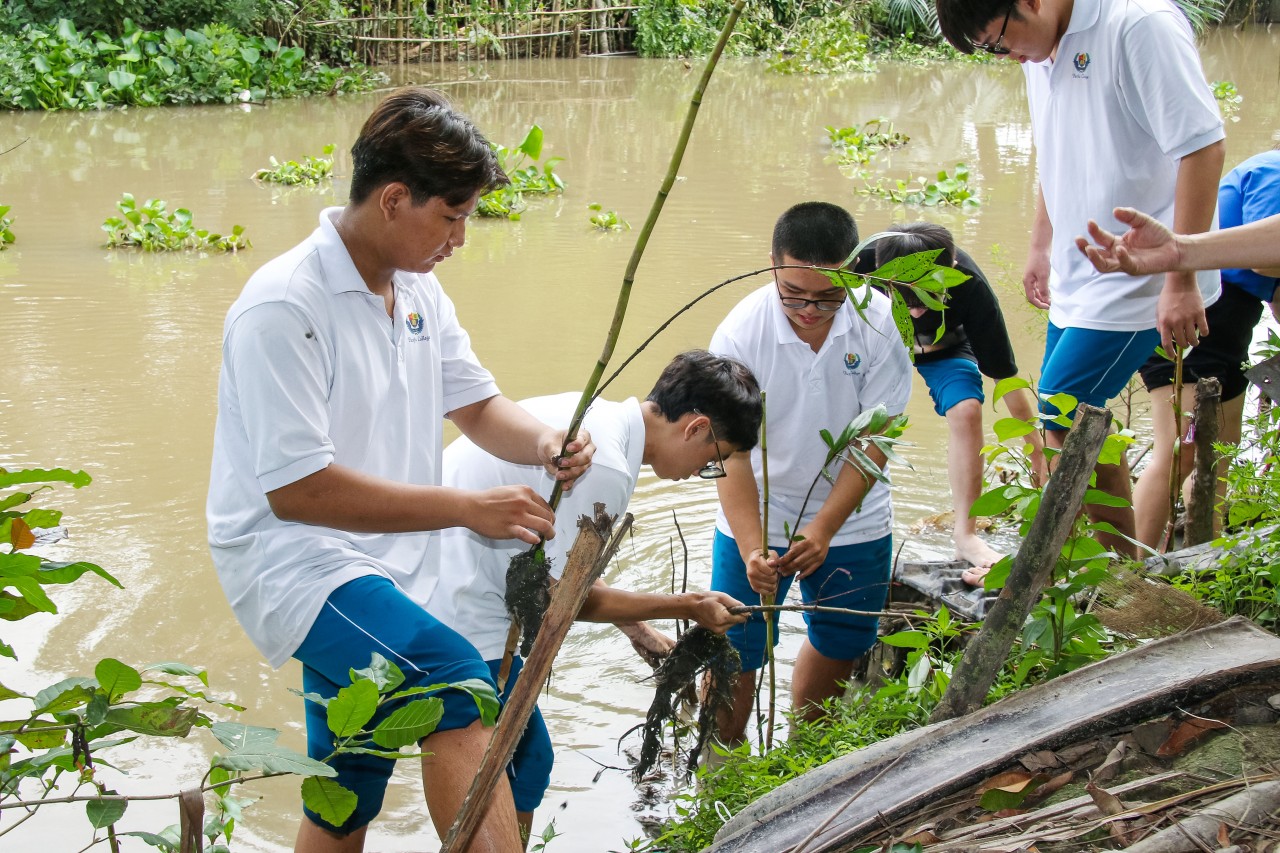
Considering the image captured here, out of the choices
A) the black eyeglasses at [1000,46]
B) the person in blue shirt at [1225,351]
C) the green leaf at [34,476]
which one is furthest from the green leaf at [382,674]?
the person in blue shirt at [1225,351]

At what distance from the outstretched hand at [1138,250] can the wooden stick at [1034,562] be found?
483 millimetres

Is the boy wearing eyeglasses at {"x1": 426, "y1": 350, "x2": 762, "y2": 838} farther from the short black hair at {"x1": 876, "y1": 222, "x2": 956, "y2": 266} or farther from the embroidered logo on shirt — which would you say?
the short black hair at {"x1": 876, "y1": 222, "x2": 956, "y2": 266}

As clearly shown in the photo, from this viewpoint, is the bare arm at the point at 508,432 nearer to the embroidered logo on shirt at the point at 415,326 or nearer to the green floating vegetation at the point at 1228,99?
the embroidered logo on shirt at the point at 415,326

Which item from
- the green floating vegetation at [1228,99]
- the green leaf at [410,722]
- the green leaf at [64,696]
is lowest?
the green leaf at [410,722]

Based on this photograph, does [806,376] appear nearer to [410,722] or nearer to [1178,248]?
[1178,248]

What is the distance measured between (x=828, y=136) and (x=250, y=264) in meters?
7.34

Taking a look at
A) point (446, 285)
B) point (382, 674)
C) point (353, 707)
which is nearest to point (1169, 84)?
point (382, 674)

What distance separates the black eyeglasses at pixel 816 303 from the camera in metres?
3.12

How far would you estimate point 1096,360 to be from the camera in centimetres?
322

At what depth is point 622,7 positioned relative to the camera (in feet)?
63.9

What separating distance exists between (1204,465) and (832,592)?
1.06m

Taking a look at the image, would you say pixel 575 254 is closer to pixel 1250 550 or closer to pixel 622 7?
pixel 1250 550

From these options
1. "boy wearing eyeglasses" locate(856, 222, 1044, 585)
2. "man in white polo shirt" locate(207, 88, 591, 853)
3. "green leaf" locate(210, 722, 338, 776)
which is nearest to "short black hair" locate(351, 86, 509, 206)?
"man in white polo shirt" locate(207, 88, 591, 853)

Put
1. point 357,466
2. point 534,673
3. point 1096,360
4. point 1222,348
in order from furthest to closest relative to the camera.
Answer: point 1222,348 → point 1096,360 → point 357,466 → point 534,673
